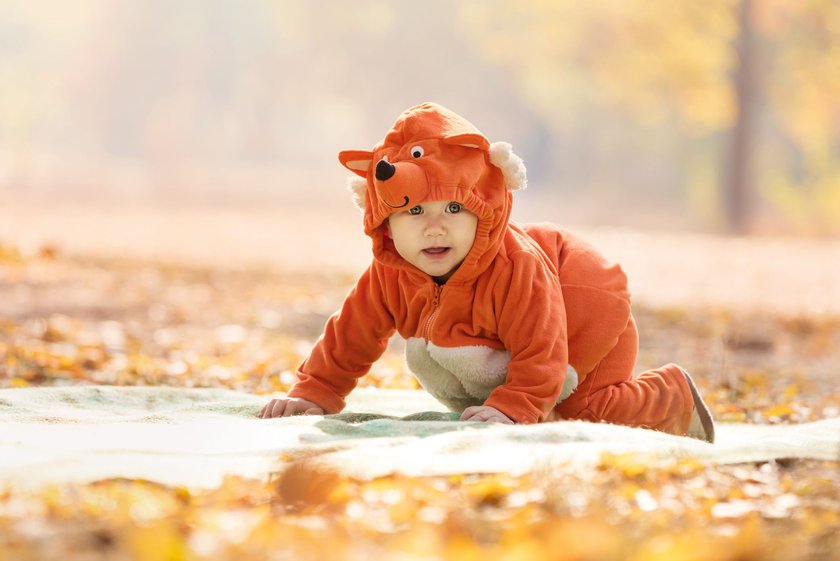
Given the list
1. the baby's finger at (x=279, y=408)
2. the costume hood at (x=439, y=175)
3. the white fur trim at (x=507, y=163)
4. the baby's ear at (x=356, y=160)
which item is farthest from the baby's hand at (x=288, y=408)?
the white fur trim at (x=507, y=163)

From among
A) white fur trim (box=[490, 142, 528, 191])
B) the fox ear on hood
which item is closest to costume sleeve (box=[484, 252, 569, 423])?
white fur trim (box=[490, 142, 528, 191])

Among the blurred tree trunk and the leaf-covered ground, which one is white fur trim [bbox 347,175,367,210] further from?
the blurred tree trunk

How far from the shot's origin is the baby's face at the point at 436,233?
3.53 meters

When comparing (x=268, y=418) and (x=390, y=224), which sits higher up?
(x=390, y=224)

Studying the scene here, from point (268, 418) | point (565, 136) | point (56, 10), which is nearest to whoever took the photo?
point (268, 418)

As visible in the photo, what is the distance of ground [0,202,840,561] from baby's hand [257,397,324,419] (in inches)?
37.0

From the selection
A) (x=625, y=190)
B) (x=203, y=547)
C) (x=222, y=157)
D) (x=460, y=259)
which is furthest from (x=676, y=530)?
(x=222, y=157)

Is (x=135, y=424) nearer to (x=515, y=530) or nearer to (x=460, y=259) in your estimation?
(x=460, y=259)

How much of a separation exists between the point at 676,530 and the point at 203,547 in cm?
106

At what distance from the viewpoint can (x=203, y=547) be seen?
2172mm

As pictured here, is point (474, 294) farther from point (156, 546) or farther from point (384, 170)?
point (156, 546)

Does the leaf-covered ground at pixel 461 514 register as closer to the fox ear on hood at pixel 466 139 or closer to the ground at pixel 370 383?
the ground at pixel 370 383

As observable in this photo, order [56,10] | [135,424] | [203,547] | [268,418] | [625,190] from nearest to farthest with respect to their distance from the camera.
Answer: [203,547], [135,424], [268,418], [625,190], [56,10]

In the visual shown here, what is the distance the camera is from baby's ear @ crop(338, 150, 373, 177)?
3.65 m
